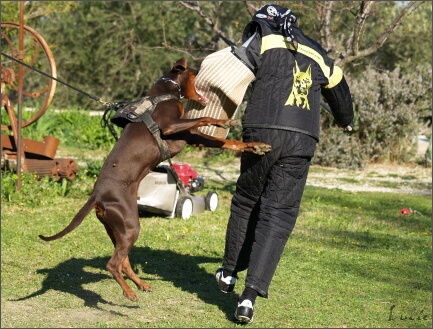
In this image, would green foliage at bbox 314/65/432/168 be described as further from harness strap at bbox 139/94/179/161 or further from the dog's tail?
the dog's tail

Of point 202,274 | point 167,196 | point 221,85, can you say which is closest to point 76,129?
point 167,196

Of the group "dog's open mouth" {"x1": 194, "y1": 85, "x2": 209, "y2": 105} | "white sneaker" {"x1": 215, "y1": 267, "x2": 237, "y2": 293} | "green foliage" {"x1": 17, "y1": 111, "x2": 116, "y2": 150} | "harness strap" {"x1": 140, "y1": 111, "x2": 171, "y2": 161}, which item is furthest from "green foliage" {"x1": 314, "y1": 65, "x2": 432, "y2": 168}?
"harness strap" {"x1": 140, "y1": 111, "x2": 171, "y2": 161}

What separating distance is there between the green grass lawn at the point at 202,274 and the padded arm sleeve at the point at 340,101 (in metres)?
1.35

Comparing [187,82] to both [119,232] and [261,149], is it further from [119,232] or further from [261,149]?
[119,232]

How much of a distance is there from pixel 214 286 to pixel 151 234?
2223 mm

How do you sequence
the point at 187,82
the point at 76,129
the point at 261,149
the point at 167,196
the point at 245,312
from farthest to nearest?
the point at 76,129 → the point at 167,196 → the point at 187,82 → the point at 261,149 → the point at 245,312

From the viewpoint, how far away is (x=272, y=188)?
5.27 m

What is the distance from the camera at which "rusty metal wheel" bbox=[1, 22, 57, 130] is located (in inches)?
384

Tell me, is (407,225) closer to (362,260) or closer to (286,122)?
(362,260)

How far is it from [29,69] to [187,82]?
4223mm

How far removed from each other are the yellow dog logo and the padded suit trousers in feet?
0.66

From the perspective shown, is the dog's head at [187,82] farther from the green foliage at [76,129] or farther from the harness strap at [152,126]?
the green foliage at [76,129]

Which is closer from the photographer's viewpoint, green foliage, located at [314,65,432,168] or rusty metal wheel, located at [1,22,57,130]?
rusty metal wheel, located at [1,22,57,130]

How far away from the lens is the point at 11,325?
16.2ft
